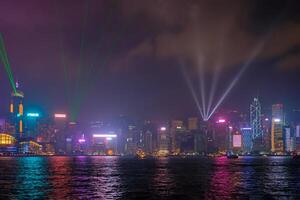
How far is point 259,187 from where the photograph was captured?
92.9 m

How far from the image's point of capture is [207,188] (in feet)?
294

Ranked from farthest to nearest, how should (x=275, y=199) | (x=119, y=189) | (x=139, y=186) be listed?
(x=139, y=186) < (x=119, y=189) < (x=275, y=199)

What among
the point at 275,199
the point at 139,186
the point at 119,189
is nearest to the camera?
the point at 275,199

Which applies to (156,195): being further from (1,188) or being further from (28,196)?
(1,188)

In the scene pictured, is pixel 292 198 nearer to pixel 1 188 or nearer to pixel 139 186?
pixel 139 186

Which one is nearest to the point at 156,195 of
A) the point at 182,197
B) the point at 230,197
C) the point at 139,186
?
the point at 182,197

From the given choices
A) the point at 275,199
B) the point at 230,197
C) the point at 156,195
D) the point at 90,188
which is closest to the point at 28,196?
the point at 90,188

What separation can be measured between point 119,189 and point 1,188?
22793 mm

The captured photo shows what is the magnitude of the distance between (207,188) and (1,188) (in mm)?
39165

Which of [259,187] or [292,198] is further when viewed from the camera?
[259,187]

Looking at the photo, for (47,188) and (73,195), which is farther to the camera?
(47,188)

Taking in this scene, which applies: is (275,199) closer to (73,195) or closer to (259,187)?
(259,187)

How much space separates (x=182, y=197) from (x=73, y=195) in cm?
1739

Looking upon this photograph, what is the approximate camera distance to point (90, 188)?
289 feet
